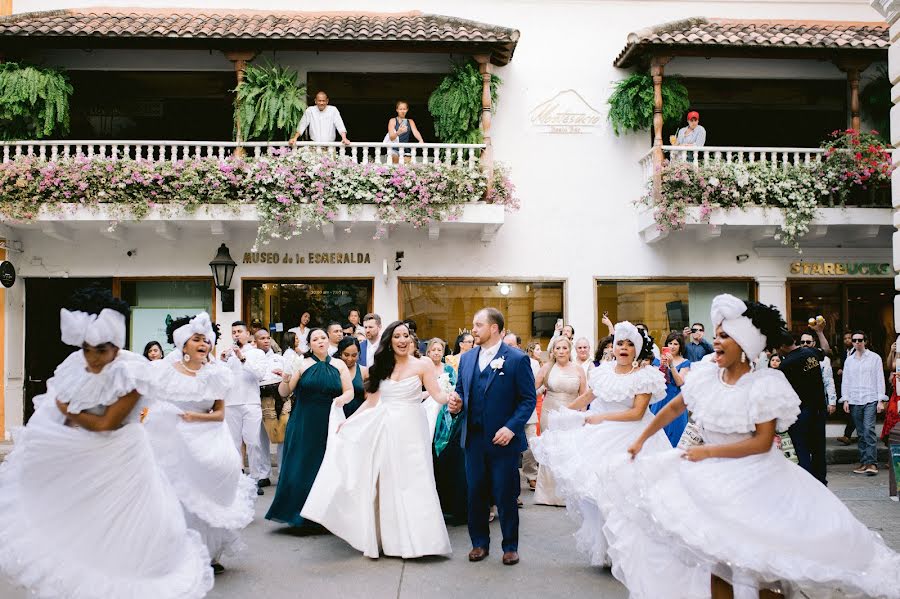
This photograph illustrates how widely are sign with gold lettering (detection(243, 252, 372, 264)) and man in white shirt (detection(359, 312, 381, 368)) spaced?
12.3ft

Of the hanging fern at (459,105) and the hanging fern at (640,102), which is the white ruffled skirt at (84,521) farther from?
the hanging fern at (640,102)

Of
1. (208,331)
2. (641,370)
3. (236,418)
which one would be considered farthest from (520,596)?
(236,418)

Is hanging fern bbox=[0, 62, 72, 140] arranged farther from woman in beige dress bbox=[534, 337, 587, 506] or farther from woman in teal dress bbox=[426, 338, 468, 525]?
woman in beige dress bbox=[534, 337, 587, 506]

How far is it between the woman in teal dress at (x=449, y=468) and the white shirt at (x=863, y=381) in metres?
6.96

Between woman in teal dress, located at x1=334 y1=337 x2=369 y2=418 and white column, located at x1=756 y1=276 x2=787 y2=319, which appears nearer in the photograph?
woman in teal dress, located at x1=334 y1=337 x2=369 y2=418

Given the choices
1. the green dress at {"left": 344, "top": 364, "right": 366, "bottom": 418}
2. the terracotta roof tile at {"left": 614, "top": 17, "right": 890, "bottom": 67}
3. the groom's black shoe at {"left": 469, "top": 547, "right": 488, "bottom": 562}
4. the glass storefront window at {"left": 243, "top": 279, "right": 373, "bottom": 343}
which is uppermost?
the terracotta roof tile at {"left": 614, "top": 17, "right": 890, "bottom": 67}

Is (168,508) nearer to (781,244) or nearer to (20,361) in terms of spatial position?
(20,361)

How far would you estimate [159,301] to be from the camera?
47.8ft

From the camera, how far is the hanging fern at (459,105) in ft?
45.8

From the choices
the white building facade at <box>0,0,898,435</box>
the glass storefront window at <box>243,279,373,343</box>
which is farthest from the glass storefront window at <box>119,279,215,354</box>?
the glass storefront window at <box>243,279,373,343</box>

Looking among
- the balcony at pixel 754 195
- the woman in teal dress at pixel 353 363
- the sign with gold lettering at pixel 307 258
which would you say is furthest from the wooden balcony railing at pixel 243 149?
the woman in teal dress at pixel 353 363

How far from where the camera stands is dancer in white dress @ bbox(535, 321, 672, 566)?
627 cm

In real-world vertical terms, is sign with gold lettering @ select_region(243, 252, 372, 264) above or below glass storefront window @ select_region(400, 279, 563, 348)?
above

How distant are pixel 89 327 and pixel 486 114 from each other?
1039cm
